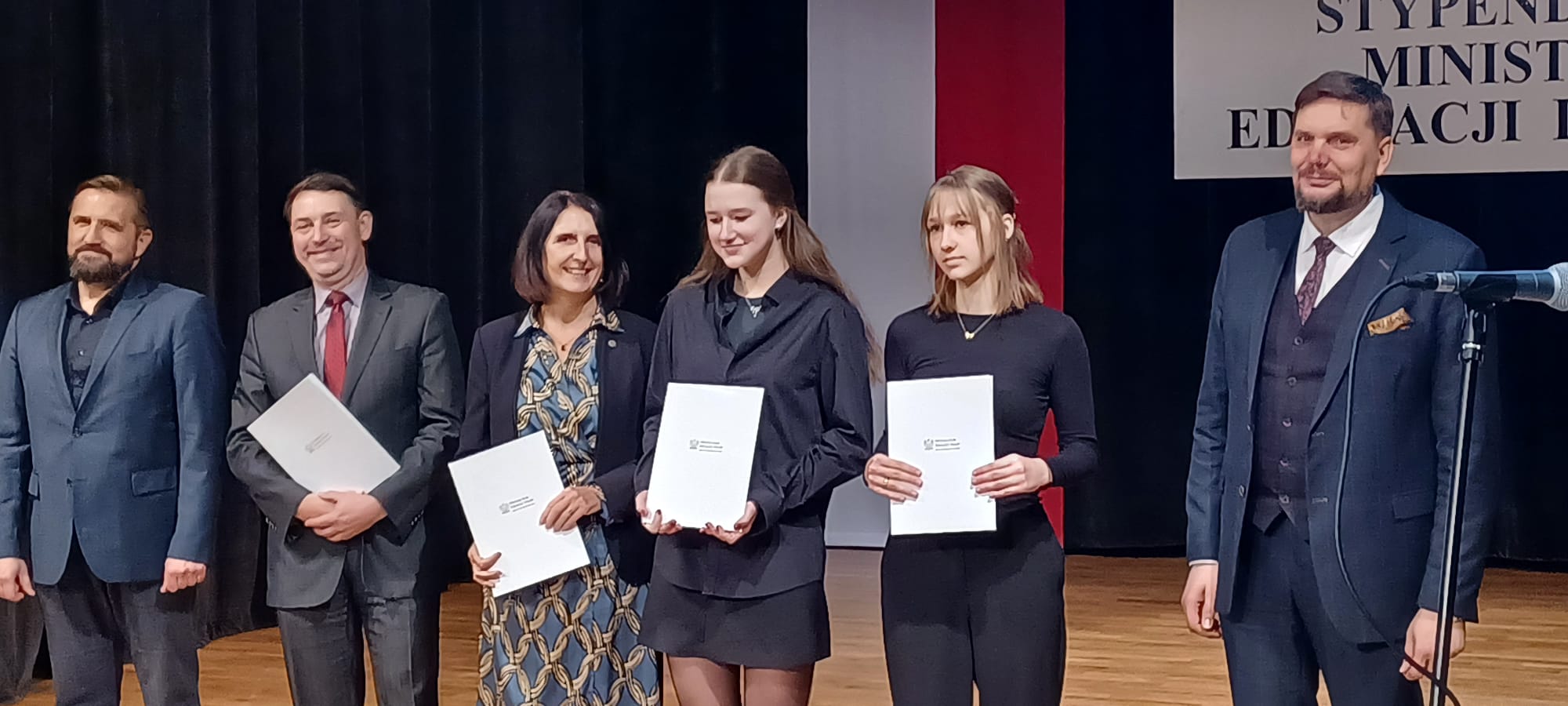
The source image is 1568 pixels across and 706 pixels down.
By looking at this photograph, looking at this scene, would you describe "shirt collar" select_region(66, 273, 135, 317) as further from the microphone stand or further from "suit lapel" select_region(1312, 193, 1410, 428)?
the microphone stand

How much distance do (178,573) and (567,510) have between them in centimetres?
87

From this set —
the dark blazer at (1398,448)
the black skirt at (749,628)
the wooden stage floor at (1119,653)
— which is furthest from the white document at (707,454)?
the wooden stage floor at (1119,653)

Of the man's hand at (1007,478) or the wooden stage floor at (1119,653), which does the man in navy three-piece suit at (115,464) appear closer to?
the wooden stage floor at (1119,653)

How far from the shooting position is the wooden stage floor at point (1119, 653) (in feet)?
15.0

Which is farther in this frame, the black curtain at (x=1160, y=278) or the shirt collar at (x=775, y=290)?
the black curtain at (x=1160, y=278)

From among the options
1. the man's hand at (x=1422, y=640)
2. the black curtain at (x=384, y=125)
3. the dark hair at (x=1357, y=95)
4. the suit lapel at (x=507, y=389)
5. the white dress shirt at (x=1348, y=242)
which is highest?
the black curtain at (x=384, y=125)

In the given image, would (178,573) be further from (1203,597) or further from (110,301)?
(1203,597)

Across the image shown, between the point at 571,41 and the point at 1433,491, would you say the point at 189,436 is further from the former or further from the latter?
the point at 571,41

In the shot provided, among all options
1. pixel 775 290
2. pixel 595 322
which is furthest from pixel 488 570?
pixel 775 290

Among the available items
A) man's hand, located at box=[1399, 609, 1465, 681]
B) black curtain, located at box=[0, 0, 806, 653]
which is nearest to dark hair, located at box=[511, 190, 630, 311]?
man's hand, located at box=[1399, 609, 1465, 681]

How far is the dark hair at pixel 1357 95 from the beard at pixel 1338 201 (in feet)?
0.31

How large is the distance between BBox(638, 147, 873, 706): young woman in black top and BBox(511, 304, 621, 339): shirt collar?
9.2 inches

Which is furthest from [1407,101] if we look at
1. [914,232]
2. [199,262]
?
[199,262]

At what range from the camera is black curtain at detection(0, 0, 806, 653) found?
5129 mm
